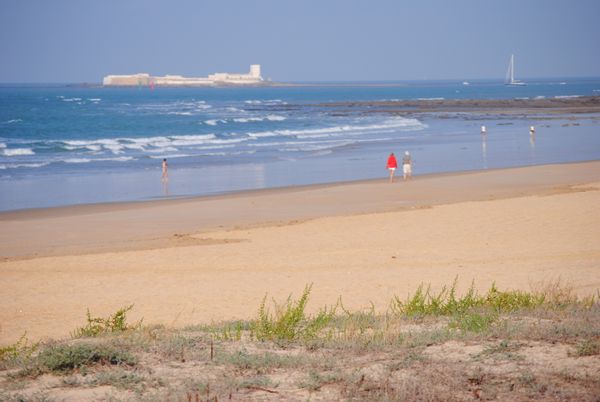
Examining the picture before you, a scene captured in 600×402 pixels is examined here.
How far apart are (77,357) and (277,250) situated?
32.2 feet

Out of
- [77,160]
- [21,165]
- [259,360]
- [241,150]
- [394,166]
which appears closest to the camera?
[259,360]

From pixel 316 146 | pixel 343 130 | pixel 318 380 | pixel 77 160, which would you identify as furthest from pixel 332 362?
pixel 343 130

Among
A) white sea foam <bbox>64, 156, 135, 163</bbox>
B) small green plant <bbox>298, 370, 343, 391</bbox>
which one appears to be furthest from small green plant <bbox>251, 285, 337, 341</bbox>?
white sea foam <bbox>64, 156, 135, 163</bbox>

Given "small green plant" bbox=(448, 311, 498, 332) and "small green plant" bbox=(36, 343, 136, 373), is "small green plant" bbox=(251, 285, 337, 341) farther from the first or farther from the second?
"small green plant" bbox=(36, 343, 136, 373)

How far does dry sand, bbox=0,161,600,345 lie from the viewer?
496 inches

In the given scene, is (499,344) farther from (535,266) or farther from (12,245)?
(12,245)

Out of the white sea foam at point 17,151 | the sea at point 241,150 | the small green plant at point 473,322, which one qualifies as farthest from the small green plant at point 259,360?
the white sea foam at point 17,151

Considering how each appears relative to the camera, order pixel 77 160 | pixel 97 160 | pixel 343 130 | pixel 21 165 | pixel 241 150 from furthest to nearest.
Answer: pixel 343 130 → pixel 241 150 → pixel 77 160 → pixel 97 160 → pixel 21 165

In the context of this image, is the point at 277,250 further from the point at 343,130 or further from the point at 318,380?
the point at 343,130

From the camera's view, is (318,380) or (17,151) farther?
(17,151)

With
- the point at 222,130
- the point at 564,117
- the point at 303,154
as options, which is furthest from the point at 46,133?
the point at 564,117

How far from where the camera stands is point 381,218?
20.2m

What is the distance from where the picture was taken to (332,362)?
689cm

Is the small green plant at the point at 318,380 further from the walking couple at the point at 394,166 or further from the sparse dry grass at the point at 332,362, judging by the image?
the walking couple at the point at 394,166
